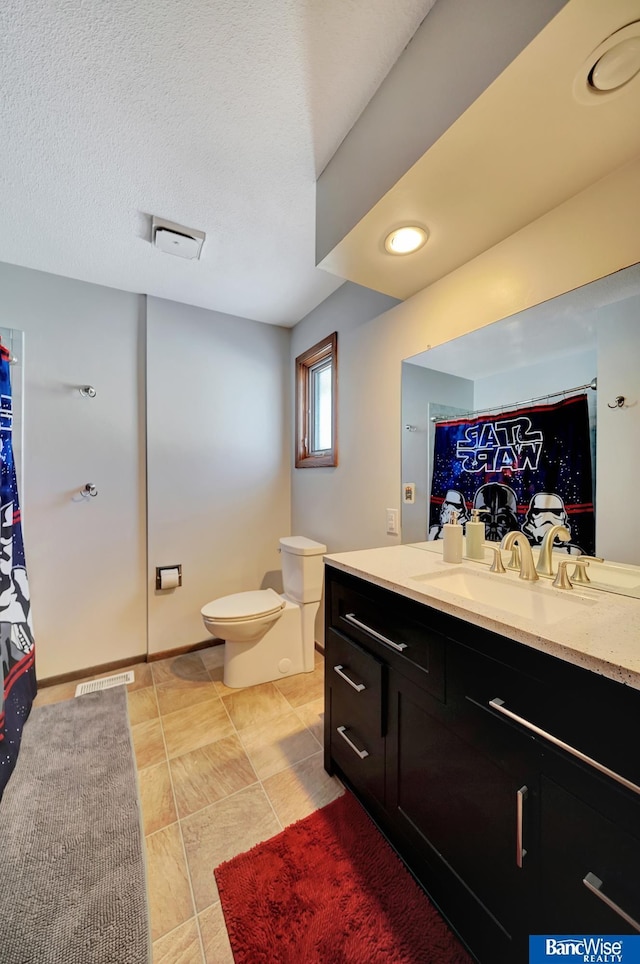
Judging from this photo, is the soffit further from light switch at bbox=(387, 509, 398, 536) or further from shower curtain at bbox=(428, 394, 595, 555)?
light switch at bbox=(387, 509, 398, 536)

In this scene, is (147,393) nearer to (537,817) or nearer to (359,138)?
(359,138)

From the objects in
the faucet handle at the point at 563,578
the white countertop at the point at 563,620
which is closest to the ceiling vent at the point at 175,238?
the white countertop at the point at 563,620

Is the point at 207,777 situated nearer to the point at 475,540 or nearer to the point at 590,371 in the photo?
the point at 475,540

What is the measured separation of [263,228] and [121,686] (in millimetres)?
2646

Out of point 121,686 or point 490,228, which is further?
Answer: point 121,686

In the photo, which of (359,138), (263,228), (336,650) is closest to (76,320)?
(263,228)

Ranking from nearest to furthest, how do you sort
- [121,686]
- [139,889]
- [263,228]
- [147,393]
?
1. [139,889]
2. [263,228]
3. [121,686]
4. [147,393]

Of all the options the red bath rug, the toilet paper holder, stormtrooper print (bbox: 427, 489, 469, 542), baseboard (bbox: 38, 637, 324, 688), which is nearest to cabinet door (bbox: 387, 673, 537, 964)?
the red bath rug

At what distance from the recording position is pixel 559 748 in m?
0.63

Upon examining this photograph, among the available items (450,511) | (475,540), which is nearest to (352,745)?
(475,540)

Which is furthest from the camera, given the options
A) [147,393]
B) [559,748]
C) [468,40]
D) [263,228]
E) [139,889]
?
[147,393]

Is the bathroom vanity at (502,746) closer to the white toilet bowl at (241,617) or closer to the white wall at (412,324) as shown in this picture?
the white wall at (412,324)

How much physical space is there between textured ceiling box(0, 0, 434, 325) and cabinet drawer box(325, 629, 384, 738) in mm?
1827

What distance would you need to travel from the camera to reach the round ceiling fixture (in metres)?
0.67
